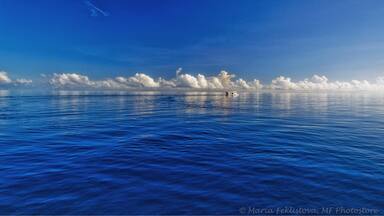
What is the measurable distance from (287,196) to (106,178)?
23.3 ft

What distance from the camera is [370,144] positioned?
49.5 feet

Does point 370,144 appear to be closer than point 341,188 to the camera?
No

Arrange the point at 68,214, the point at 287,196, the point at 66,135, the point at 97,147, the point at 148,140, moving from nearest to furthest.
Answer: the point at 68,214
the point at 287,196
the point at 97,147
the point at 148,140
the point at 66,135

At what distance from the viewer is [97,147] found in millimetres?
14492

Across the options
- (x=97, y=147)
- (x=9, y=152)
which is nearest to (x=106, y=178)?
(x=97, y=147)

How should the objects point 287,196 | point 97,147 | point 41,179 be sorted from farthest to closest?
point 97,147 < point 41,179 < point 287,196

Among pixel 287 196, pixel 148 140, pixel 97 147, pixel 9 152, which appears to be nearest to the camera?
pixel 287 196

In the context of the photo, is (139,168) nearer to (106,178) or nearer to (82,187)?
(106,178)

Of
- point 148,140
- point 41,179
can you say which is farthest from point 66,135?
point 41,179

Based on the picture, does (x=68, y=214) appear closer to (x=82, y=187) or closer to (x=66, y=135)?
(x=82, y=187)

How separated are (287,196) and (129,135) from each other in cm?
1425

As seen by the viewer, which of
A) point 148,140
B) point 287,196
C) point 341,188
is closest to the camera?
point 287,196

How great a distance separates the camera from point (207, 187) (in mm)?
8273

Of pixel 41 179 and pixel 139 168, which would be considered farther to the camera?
pixel 139 168
